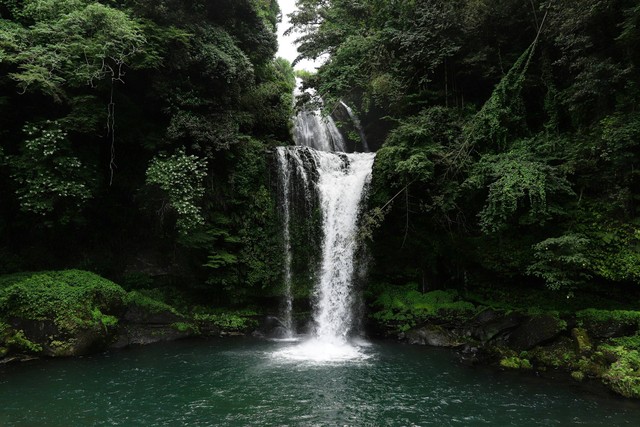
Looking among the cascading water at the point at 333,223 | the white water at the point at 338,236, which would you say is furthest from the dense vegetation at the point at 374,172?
the white water at the point at 338,236

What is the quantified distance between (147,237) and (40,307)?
4968 millimetres

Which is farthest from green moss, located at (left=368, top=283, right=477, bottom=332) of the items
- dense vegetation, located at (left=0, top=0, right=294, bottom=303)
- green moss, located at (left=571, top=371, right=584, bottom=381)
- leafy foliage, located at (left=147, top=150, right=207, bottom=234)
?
leafy foliage, located at (left=147, top=150, right=207, bottom=234)

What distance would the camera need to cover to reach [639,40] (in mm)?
10219

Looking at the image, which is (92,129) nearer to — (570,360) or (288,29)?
(288,29)

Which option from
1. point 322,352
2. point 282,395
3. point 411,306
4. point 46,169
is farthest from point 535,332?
point 46,169

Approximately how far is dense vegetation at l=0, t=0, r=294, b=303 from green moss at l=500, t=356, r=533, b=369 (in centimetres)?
874

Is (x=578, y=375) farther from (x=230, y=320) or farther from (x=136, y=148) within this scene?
(x=136, y=148)

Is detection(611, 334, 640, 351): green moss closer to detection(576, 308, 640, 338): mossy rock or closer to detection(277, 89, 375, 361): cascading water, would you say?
detection(576, 308, 640, 338): mossy rock

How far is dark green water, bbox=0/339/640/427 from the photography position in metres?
7.48

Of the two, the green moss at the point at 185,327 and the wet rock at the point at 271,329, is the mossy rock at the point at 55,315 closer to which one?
the green moss at the point at 185,327

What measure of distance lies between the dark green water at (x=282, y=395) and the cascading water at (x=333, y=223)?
3408mm

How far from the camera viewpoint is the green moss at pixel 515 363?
10500mm

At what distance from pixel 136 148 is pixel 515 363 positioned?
1521 centimetres

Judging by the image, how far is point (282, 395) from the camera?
340 inches
